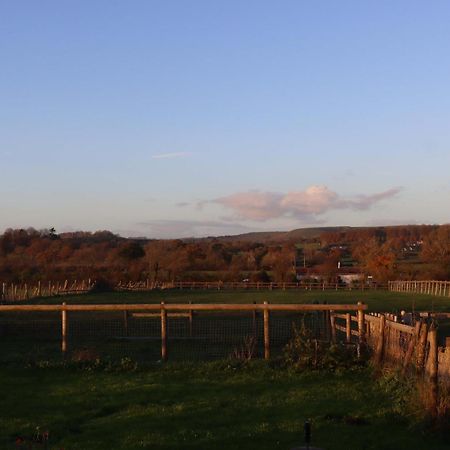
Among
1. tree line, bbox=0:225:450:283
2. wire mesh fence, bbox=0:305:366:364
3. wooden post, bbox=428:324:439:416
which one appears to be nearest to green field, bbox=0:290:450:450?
wooden post, bbox=428:324:439:416

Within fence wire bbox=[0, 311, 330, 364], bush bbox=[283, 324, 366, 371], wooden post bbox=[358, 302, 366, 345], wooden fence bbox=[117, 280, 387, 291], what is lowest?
wooden fence bbox=[117, 280, 387, 291]

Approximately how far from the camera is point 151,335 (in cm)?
2738

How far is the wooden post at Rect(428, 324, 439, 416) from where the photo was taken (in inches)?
400

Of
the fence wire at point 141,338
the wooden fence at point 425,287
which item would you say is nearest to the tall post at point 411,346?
the fence wire at point 141,338

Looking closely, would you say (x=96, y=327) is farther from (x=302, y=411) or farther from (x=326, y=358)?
(x=302, y=411)

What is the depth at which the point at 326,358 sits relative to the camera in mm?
15164

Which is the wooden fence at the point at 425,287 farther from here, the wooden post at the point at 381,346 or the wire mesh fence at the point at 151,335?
the wooden post at the point at 381,346

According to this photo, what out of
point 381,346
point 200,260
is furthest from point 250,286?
point 381,346

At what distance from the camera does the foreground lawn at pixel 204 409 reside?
9.76 metres

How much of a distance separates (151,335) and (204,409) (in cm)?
1596

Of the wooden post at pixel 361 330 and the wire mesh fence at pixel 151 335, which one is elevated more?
the wooden post at pixel 361 330

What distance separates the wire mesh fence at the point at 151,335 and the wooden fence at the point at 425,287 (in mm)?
30288

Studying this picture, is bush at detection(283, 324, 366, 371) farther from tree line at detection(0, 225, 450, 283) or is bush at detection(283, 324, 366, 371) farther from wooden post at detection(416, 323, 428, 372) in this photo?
tree line at detection(0, 225, 450, 283)

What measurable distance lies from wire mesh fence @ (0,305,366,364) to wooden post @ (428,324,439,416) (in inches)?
207
